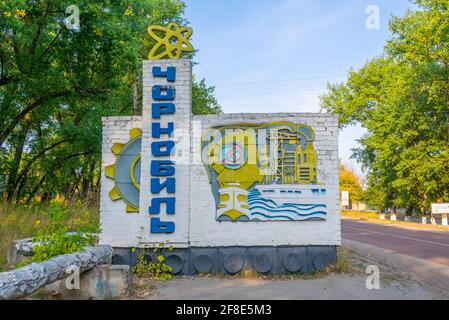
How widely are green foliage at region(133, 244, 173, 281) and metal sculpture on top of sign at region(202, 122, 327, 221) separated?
1.63m

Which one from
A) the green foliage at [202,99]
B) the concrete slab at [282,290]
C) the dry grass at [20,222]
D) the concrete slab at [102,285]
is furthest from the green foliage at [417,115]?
the concrete slab at [102,285]

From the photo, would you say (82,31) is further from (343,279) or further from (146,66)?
(343,279)

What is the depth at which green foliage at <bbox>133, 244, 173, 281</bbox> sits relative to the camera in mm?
8438

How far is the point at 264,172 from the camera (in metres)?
8.98

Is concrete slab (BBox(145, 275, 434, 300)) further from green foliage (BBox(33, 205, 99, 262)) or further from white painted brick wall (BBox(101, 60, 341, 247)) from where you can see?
green foliage (BBox(33, 205, 99, 262))

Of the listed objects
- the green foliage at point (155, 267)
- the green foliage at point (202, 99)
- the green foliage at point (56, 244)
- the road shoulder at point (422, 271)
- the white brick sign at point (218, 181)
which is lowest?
the road shoulder at point (422, 271)

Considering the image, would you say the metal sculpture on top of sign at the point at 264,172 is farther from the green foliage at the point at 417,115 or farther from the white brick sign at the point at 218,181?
the green foliage at the point at 417,115

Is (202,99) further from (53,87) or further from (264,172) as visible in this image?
(264,172)

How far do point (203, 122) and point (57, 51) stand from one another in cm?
912

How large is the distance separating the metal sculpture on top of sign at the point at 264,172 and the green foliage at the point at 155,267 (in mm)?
1628

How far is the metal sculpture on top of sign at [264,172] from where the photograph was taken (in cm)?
885

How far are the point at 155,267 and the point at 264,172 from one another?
3327 mm

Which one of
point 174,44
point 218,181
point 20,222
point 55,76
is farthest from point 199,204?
point 55,76

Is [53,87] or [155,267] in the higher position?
[53,87]
